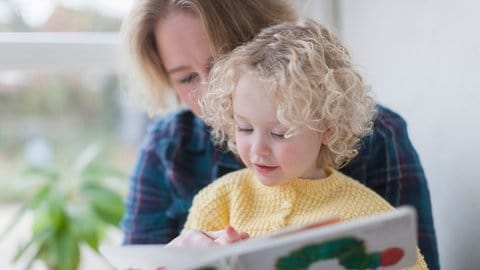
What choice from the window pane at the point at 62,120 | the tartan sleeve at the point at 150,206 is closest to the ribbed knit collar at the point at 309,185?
the tartan sleeve at the point at 150,206

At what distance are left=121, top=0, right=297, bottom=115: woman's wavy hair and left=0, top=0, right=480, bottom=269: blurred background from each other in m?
0.21

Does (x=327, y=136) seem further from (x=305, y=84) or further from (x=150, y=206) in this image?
(x=150, y=206)

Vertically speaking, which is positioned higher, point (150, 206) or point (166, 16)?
point (166, 16)

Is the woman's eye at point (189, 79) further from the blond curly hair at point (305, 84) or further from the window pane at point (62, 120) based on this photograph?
the window pane at point (62, 120)

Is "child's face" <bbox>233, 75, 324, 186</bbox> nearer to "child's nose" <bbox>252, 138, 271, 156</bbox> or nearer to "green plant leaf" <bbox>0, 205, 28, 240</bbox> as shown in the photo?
"child's nose" <bbox>252, 138, 271, 156</bbox>

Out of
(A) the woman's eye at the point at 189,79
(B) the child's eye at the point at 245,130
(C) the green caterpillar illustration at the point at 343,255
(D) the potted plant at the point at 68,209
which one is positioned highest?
(B) the child's eye at the point at 245,130

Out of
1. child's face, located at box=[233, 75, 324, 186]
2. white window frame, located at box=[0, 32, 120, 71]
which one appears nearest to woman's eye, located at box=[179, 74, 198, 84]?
child's face, located at box=[233, 75, 324, 186]

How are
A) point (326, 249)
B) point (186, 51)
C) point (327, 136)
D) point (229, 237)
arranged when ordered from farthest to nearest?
1. point (186, 51)
2. point (327, 136)
3. point (229, 237)
4. point (326, 249)

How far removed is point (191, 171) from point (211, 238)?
0.41m

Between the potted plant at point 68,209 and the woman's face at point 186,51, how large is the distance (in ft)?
2.01

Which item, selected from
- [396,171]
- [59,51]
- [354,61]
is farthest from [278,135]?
[59,51]

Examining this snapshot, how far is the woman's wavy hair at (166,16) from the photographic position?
1.12 meters

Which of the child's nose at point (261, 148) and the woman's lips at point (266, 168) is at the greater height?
the child's nose at point (261, 148)

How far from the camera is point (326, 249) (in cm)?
74
